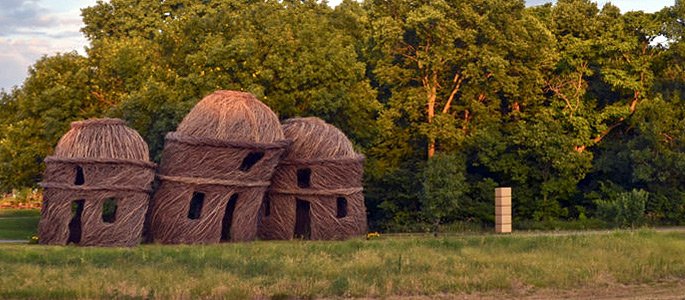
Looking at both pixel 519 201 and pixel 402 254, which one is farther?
pixel 519 201

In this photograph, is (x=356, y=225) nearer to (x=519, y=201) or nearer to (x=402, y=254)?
(x=402, y=254)

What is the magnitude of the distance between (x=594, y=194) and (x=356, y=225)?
17.2 metres

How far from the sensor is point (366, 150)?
4809cm

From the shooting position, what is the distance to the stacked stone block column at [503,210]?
4250cm

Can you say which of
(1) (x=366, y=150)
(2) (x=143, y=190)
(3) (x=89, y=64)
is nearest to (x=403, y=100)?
(1) (x=366, y=150)

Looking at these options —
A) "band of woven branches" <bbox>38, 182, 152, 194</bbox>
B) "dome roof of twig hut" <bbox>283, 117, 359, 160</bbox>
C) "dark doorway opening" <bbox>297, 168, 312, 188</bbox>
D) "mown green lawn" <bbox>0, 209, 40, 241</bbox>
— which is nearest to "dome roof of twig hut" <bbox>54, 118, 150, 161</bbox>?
"band of woven branches" <bbox>38, 182, 152, 194</bbox>

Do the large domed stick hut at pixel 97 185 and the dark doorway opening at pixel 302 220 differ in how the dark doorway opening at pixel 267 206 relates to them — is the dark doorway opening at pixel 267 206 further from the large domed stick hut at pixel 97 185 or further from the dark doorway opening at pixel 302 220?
the large domed stick hut at pixel 97 185

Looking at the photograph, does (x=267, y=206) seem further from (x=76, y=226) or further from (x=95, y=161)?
(x=95, y=161)

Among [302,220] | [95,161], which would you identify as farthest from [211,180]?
[302,220]

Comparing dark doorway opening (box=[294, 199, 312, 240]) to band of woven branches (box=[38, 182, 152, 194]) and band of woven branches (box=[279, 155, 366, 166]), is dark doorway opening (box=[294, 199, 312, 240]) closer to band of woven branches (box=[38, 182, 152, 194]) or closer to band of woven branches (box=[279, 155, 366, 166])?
band of woven branches (box=[279, 155, 366, 166])

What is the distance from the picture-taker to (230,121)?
34.2 meters

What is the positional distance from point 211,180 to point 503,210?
1538 centimetres

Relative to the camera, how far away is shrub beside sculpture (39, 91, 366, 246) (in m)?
32.3

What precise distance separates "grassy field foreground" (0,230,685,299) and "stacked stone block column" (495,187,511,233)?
38.3ft
